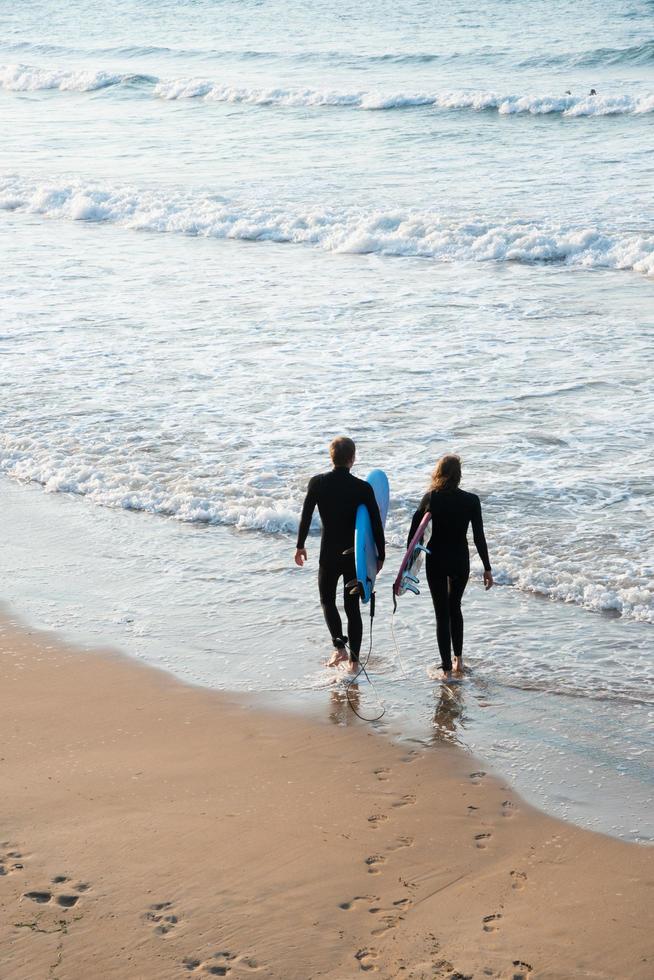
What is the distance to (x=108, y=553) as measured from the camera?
848 cm

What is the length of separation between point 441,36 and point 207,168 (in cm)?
2033

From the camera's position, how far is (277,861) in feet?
15.7

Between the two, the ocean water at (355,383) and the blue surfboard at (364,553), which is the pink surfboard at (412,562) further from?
the ocean water at (355,383)

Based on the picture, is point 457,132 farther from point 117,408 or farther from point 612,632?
point 612,632

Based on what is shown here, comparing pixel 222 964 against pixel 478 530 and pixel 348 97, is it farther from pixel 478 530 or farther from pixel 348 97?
pixel 348 97

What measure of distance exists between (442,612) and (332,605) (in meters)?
0.70

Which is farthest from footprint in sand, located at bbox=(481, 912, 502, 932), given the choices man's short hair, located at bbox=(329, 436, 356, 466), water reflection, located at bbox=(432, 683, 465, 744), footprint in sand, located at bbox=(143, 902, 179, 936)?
man's short hair, located at bbox=(329, 436, 356, 466)

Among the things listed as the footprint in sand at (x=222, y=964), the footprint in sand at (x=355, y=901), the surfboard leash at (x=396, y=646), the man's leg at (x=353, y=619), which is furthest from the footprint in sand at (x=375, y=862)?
the man's leg at (x=353, y=619)

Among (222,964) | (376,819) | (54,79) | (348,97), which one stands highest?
(54,79)

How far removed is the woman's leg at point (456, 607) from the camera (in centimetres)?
664

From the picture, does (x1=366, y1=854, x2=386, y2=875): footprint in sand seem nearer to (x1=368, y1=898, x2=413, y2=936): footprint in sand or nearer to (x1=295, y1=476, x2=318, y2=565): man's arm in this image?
(x1=368, y1=898, x2=413, y2=936): footprint in sand

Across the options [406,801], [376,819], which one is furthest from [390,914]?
[406,801]

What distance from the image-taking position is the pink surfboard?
6621mm

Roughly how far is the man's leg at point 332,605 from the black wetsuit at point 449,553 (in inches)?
22.3
